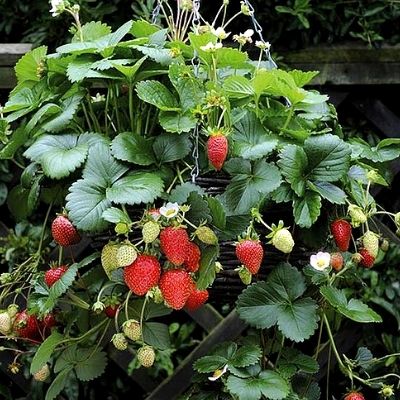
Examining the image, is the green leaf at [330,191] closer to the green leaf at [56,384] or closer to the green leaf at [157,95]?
the green leaf at [157,95]

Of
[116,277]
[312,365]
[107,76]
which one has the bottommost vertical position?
[312,365]

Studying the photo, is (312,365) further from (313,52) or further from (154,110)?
(313,52)

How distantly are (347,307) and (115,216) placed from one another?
1.35 feet

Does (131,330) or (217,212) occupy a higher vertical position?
(217,212)

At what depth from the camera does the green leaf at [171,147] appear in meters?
1.28

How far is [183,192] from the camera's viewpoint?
1.21 meters

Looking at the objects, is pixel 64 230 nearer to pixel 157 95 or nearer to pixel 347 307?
pixel 157 95

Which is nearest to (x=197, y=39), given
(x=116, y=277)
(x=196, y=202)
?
(x=196, y=202)

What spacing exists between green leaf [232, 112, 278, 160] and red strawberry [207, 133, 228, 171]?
43 millimetres

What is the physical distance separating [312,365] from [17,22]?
3.99ft

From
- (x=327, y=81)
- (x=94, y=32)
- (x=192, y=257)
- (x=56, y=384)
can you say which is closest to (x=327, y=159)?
(x=192, y=257)

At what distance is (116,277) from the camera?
4.34ft

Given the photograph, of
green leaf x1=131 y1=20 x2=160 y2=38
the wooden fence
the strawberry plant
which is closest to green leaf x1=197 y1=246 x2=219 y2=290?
the strawberry plant

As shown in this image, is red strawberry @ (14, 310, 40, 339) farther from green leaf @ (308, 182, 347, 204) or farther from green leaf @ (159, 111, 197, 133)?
green leaf @ (308, 182, 347, 204)
